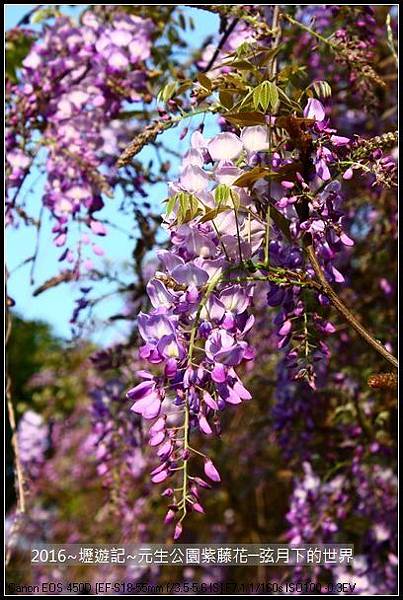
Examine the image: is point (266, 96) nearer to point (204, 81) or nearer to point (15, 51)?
point (204, 81)

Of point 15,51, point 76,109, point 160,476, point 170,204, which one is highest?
point 15,51

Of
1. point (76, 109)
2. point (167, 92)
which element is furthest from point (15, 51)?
point (167, 92)

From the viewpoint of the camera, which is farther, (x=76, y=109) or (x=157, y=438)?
(x=76, y=109)

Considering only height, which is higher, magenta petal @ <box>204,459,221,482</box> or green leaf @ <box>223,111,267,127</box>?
green leaf @ <box>223,111,267,127</box>

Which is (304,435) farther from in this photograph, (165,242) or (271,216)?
(271,216)

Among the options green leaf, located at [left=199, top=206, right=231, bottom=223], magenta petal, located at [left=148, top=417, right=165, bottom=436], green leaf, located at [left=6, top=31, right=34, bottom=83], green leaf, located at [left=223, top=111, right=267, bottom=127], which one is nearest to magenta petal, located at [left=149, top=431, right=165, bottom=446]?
magenta petal, located at [left=148, top=417, right=165, bottom=436]

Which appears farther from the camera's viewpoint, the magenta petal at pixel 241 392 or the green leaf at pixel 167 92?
the green leaf at pixel 167 92

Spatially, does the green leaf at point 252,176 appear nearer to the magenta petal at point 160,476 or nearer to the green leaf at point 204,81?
the green leaf at point 204,81

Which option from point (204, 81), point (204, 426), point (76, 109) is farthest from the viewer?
point (76, 109)

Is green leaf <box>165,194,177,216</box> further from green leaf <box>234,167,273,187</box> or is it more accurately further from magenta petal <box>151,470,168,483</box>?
magenta petal <box>151,470,168,483</box>

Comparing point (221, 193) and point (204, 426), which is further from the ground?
point (221, 193)

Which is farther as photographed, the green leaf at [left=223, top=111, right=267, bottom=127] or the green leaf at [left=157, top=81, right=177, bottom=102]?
the green leaf at [left=157, top=81, right=177, bottom=102]

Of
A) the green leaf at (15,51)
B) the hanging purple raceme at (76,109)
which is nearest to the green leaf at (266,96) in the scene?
the hanging purple raceme at (76,109)

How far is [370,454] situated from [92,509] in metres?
3.07
